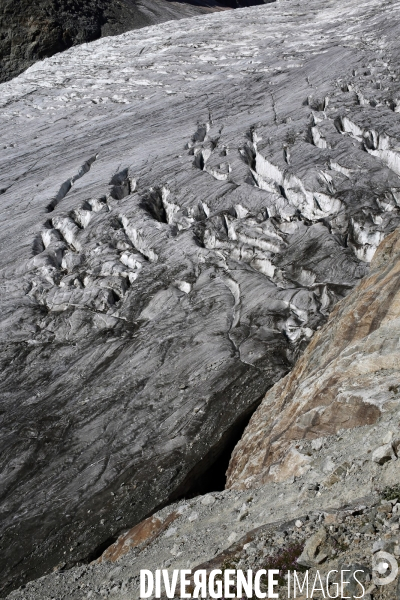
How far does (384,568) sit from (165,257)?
71.8 ft

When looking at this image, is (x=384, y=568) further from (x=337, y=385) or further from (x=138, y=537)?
(x=138, y=537)

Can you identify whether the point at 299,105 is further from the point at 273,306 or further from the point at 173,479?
the point at 173,479

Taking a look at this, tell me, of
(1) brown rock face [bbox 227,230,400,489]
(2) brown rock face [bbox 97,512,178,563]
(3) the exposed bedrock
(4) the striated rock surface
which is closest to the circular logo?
(4) the striated rock surface

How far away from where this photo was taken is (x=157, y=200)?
32.9m

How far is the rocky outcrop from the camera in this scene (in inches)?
2749

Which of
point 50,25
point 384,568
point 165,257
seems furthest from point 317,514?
point 50,25

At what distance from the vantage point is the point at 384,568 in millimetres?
7438

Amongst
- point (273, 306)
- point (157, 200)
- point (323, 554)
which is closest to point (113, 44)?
point (157, 200)

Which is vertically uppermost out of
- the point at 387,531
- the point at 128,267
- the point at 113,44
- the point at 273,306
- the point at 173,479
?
the point at 113,44

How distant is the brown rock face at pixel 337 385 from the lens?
1314 centimetres

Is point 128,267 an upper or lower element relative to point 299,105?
lower

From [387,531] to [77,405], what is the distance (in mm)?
16051

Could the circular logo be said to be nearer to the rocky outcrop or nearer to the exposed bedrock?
the exposed bedrock

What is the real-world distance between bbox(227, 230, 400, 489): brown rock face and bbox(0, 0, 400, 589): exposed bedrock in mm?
3258
